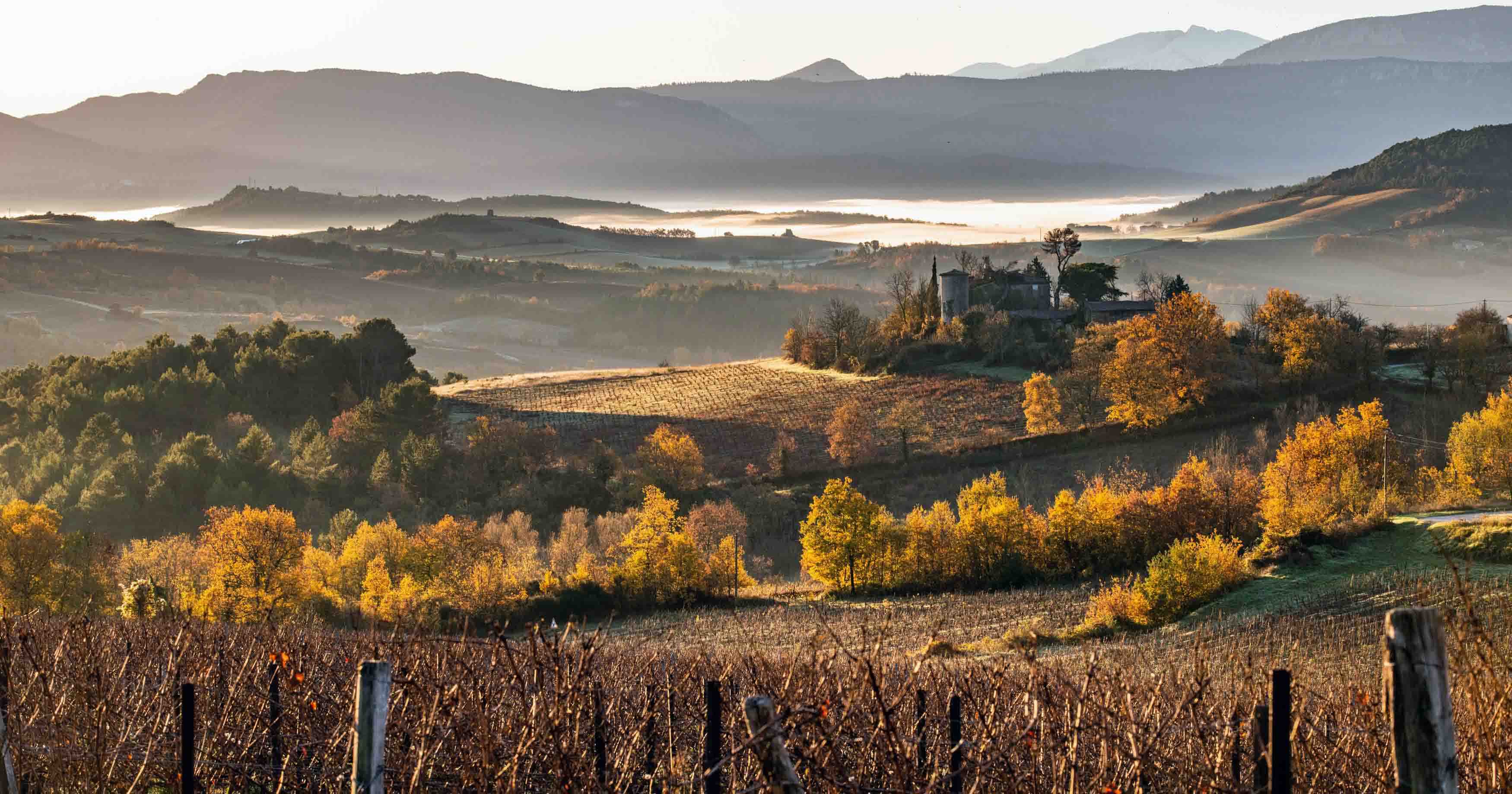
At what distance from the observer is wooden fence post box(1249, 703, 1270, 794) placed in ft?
25.0

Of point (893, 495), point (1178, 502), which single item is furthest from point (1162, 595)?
point (893, 495)

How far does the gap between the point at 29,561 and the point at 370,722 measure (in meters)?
50.9

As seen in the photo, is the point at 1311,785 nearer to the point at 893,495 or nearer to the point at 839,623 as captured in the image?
the point at 839,623

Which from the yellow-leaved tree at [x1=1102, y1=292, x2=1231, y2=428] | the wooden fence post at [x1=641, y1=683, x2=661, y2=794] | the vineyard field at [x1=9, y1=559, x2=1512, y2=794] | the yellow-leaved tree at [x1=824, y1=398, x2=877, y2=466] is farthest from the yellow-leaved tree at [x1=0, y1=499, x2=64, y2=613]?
the yellow-leaved tree at [x1=1102, y1=292, x2=1231, y2=428]

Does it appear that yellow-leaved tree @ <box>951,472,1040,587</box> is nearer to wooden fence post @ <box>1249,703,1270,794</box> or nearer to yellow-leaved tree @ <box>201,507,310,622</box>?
yellow-leaved tree @ <box>201,507,310,622</box>

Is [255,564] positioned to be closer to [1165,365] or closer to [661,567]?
[661,567]

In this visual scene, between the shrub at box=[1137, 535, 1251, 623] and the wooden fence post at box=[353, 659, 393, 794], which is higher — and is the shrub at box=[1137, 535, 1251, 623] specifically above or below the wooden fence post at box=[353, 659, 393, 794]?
below

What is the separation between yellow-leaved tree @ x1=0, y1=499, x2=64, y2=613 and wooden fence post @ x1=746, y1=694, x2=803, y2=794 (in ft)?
161

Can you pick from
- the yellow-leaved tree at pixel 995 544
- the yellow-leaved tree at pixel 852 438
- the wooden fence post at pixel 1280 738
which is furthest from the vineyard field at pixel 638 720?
the yellow-leaved tree at pixel 852 438

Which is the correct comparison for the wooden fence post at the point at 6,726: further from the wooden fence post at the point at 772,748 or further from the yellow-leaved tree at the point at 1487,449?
the yellow-leaved tree at the point at 1487,449

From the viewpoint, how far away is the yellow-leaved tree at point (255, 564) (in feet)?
163

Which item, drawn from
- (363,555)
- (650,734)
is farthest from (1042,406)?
(650,734)

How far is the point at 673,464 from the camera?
7544cm

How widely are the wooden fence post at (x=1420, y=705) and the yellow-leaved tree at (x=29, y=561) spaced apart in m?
50.8
